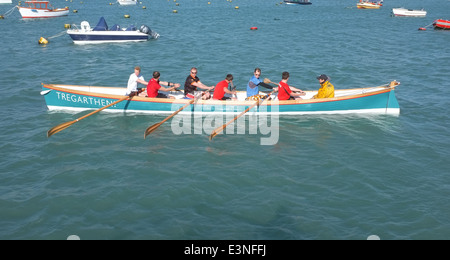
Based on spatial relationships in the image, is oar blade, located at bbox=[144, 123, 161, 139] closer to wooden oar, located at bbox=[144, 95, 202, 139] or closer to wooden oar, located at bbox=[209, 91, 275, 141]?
wooden oar, located at bbox=[144, 95, 202, 139]

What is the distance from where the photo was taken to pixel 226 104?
16.7m

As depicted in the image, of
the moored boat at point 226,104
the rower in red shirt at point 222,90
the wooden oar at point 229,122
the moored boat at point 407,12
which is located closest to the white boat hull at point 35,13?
the moored boat at point 226,104

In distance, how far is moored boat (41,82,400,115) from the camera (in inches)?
661

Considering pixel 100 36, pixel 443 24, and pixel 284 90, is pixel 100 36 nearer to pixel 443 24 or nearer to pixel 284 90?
pixel 284 90

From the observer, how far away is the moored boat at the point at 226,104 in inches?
661

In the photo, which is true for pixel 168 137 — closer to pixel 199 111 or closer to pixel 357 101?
pixel 199 111

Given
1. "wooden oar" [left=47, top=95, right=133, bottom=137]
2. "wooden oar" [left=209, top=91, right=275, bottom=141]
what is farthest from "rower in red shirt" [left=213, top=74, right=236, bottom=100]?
"wooden oar" [left=47, top=95, right=133, bottom=137]

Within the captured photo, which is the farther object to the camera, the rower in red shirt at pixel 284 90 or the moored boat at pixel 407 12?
the moored boat at pixel 407 12

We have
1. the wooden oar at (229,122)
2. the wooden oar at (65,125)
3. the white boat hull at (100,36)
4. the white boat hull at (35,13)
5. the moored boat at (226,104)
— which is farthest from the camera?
the white boat hull at (35,13)

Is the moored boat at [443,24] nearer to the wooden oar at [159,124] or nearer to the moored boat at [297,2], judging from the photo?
the wooden oar at [159,124]

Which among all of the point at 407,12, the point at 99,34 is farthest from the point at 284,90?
the point at 407,12

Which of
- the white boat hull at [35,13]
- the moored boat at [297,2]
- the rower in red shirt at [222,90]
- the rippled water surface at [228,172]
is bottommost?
the rippled water surface at [228,172]

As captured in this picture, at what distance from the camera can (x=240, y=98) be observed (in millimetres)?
18250
